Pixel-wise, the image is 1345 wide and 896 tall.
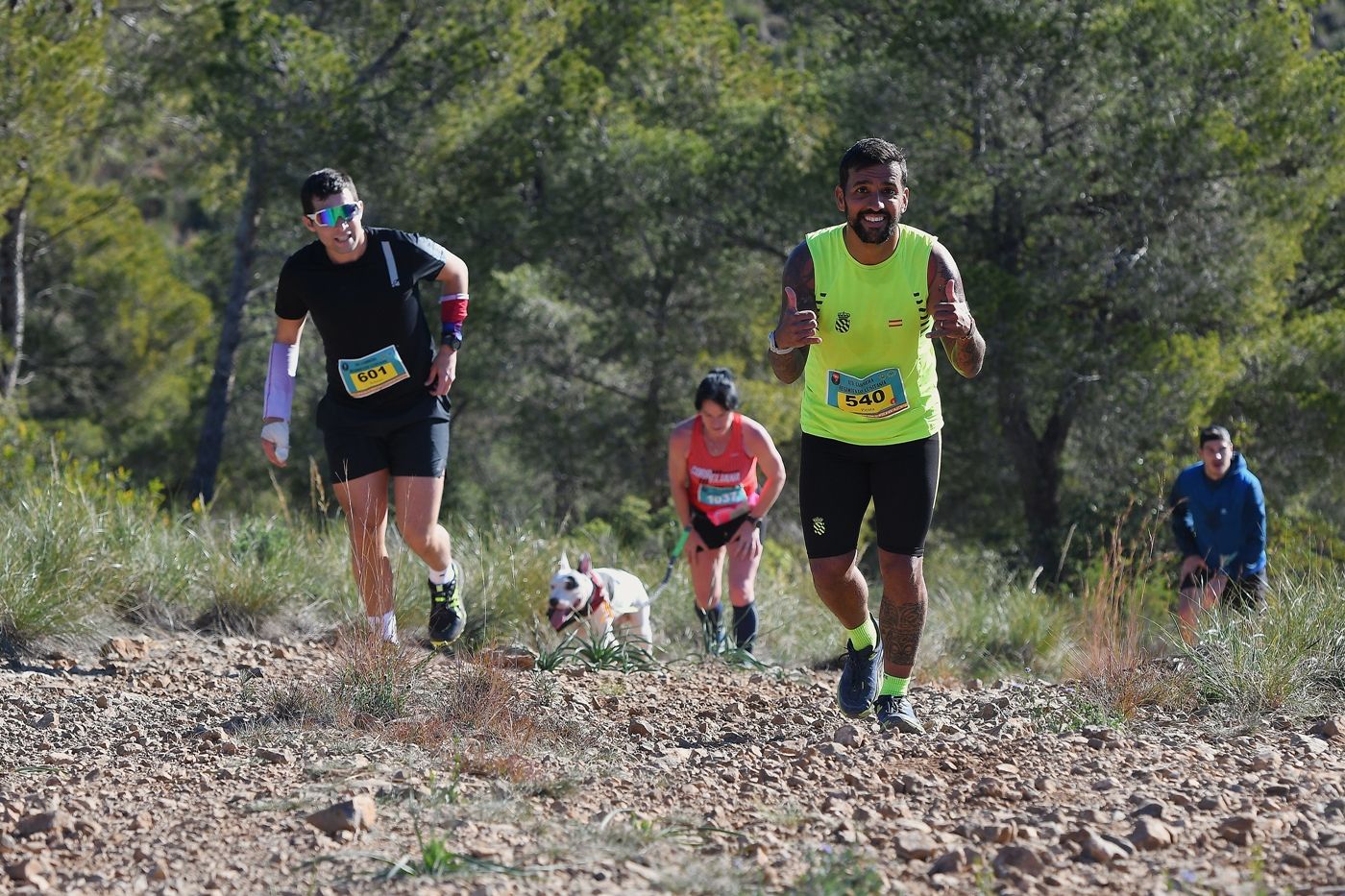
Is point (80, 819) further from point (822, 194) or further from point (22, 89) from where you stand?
point (822, 194)

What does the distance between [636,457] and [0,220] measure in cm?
756

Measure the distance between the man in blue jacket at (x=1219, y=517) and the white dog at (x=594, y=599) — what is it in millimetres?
3025

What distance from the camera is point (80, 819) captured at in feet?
12.2

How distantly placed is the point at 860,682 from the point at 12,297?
57.9 ft

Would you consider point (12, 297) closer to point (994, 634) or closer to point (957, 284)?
point (994, 634)

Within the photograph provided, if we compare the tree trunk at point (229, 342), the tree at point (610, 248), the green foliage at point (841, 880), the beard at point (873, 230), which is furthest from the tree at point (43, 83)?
the green foliage at point (841, 880)

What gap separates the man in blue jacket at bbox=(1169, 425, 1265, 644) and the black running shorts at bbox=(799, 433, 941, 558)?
3.69 m

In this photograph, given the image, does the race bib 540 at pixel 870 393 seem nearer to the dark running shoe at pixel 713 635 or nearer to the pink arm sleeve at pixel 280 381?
the pink arm sleeve at pixel 280 381

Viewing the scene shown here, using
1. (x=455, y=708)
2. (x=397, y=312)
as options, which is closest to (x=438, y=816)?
(x=455, y=708)

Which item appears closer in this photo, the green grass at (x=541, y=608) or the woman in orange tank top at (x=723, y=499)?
the green grass at (x=541, y=608)

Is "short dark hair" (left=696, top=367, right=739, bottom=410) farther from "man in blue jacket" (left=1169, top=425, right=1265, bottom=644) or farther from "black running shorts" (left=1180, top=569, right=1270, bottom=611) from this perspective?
"man in blue jacket" (left=1169, top=425, right=1265, bottom=644)

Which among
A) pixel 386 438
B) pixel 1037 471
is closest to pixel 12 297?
pixel 1037 471

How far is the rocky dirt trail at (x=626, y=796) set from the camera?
3283 mm

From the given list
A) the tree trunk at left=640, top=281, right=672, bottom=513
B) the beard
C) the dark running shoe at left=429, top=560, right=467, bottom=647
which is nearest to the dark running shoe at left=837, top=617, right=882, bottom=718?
the beard
